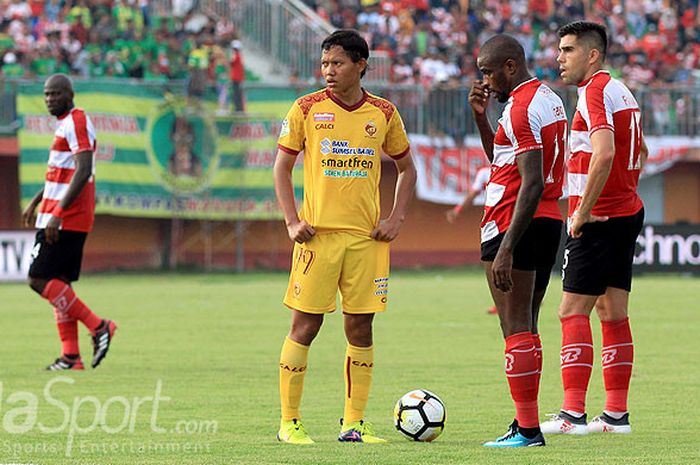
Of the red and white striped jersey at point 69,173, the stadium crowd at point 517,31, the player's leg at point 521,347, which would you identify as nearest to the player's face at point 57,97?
the red and white striped jersey at point 69,173

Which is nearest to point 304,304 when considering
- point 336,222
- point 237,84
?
point 336,222

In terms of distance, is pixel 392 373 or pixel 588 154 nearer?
pixel 588 154

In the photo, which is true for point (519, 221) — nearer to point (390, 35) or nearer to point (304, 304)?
point (304, 304)

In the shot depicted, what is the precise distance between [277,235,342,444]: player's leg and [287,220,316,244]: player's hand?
6 cm

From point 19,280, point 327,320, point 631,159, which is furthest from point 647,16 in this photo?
point 631,159

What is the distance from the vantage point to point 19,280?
2744cm

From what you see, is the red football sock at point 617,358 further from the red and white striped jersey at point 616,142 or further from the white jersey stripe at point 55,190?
the white jersey stripe at point 55,190

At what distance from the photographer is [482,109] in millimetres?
8414

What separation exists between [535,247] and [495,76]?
974mm

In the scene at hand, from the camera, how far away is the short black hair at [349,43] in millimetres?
8305

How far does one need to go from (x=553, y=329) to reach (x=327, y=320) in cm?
311

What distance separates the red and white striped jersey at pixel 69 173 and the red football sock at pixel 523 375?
576cm

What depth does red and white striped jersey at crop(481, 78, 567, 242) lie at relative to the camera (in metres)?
7.89

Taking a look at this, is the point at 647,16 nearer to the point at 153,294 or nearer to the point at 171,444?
the point at 153,294
